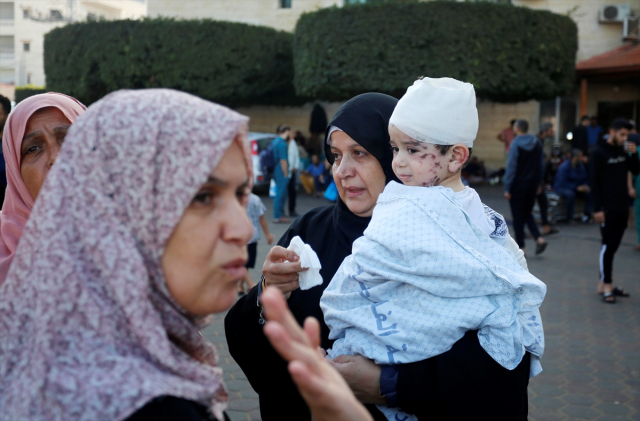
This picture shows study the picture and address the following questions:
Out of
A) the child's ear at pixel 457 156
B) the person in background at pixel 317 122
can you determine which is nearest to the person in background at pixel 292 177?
the person in background at pixel 317 122

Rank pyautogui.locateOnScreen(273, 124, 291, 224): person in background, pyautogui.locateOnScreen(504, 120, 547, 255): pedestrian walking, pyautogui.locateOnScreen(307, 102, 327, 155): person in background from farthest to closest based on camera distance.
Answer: pyautogui.locateOnScreen(307, 102, 327, 155): person in background
pyautogui.locateOnScreen(273, 124, 291, 224): person in background
pyautogui.locateOnScreen(504, 120, 547, 255): pedestrian walking

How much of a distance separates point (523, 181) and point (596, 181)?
7.20 feet

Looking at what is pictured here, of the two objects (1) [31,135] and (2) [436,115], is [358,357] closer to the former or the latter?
(2) [436,115]

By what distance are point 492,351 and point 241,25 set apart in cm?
2159

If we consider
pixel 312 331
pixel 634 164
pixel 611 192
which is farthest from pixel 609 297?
pixel 312 331

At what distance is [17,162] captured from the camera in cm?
263

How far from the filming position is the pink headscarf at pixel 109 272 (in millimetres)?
1210

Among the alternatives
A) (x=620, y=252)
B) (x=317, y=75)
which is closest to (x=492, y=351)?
(x=620, y=252)

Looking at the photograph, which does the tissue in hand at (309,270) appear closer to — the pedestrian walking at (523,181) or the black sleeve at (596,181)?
the black sleeve at (596,181)

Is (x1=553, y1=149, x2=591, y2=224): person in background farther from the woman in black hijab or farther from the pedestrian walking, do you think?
the woman in black hijab

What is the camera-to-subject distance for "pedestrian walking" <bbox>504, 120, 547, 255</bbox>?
10664 mm

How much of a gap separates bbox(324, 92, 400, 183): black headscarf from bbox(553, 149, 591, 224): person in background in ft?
42.9

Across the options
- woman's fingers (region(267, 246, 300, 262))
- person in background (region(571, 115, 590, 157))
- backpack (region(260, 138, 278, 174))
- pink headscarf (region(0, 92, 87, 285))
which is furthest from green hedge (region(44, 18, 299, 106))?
woman's fingers (region(267, 246, 300, 262))

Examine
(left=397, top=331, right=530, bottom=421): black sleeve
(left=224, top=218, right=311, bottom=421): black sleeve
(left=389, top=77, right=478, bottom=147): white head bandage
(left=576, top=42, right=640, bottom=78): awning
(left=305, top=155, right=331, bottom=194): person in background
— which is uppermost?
(left=576, top=42, right=640, bottom=78): awning
